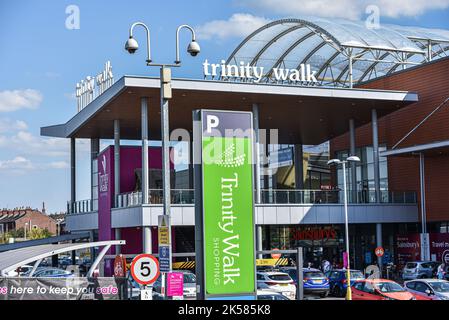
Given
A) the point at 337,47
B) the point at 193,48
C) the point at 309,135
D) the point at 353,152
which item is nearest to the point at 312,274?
the point at 353,152

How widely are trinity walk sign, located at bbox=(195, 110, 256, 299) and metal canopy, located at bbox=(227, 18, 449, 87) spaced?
36.8 meters

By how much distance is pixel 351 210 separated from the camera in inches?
1873

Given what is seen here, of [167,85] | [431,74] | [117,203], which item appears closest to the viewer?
[167,85]

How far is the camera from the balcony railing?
1686 inches

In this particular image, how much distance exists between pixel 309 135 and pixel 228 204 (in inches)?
1769

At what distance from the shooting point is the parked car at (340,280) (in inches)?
1407

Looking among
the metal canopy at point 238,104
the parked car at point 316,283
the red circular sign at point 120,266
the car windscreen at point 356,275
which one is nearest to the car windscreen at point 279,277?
the parked car at point 316,283

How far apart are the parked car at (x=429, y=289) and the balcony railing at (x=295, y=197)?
17.4m

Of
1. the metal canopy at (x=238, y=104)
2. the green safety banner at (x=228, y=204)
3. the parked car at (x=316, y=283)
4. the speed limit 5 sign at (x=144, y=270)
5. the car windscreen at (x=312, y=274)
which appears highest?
the metal canopy at (x=238, y=104)

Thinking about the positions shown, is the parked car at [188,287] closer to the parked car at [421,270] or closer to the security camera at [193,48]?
the security camera at [193,48]

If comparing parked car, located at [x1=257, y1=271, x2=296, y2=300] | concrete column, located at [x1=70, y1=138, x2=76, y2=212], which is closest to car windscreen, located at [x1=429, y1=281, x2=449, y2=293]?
parked car, located at [x1=257, y1=271, x2=296, y2=300]
